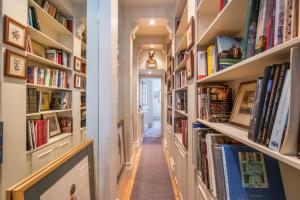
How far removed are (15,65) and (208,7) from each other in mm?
1308

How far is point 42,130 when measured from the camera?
3.82 feet

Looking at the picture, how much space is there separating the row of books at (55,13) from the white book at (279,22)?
3.67 ft

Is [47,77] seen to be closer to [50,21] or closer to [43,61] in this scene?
[43,61]

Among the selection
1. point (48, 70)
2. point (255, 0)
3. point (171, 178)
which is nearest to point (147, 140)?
point (171, 178)

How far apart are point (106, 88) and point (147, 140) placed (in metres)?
4.92

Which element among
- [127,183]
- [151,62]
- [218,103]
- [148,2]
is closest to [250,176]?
[218,103]

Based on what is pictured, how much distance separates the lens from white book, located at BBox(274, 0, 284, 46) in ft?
2.08

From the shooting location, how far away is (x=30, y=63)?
1.03 metres

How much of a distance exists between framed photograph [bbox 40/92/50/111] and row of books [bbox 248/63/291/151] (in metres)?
→ 1.05

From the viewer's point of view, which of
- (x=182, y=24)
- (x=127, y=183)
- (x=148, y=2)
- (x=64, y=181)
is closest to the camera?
(x=64, y=181)

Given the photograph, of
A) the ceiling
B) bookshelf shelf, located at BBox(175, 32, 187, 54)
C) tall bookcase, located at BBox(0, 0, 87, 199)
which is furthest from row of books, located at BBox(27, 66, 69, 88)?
the ceiling

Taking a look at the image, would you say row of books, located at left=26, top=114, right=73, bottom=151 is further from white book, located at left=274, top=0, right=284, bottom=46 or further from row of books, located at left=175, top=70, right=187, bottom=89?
row of books, located at left=175, top=70, right=187, bottom=89

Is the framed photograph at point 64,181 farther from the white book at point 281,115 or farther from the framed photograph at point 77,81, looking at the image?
the white book at point 281,115

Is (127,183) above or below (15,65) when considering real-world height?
below
